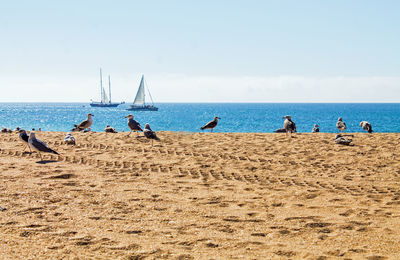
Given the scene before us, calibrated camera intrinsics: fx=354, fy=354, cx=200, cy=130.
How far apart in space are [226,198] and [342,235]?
8.42 ft

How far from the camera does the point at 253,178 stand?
9109mm

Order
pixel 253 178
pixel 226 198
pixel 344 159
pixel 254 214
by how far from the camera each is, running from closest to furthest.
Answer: pixel 254 214, pixel 226 198, pixel 253 178, pixel 344 159

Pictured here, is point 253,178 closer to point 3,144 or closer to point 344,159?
point 344,159

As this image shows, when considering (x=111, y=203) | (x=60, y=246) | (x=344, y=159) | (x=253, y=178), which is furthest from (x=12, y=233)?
(x=344, y=159)

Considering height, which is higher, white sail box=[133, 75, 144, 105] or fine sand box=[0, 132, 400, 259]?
white sail box=[133, 75, 144, 105]

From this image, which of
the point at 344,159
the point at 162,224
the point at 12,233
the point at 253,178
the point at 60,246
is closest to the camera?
the point at 60,246

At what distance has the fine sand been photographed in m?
4.79

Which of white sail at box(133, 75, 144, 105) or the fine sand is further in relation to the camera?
white sail at box(133, 75, 144, 105)

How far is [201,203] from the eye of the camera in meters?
6.96

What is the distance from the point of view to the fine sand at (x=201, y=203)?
479 centimetres

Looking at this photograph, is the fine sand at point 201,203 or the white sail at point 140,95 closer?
the fine sand at point 201,203

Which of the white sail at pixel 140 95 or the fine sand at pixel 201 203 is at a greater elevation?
the white sail at pixel 140 95

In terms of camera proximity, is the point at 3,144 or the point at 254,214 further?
the point at 3,144

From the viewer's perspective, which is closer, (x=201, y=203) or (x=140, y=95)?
(x=201, y=203)
